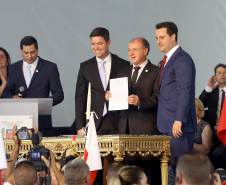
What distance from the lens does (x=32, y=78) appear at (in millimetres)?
8188

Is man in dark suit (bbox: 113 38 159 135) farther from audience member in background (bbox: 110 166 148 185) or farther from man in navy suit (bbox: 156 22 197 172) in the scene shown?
audience member in background (bbox: 110 166 148 185)

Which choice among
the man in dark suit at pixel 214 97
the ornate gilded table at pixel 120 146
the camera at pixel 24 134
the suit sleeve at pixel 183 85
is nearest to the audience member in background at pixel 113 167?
the ornate gilded table at pixel 120 146

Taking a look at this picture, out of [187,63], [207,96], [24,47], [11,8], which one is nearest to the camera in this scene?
[187,63]

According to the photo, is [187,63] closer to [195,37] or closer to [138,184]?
[138,184]

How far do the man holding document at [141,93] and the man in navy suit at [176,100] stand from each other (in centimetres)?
13

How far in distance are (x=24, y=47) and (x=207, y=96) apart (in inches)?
105

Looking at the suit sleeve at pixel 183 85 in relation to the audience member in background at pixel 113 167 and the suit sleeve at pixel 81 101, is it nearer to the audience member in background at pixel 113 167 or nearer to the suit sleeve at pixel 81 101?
the audience member in background at pixel 113 167

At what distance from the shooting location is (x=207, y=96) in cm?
920

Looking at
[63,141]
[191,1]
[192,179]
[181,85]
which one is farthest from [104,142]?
[191,1]

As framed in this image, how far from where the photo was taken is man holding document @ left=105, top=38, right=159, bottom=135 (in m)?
7.14

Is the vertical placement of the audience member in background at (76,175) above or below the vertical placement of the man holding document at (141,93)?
below

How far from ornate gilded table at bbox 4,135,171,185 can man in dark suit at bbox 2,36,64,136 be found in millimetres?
1281

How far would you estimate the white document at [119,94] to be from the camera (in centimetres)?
688

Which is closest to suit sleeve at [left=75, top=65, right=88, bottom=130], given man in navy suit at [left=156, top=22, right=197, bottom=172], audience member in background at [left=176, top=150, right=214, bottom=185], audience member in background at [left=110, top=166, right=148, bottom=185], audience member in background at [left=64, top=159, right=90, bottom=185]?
man in navy suit at [left=156, top=22, right=197, bottom=172]
